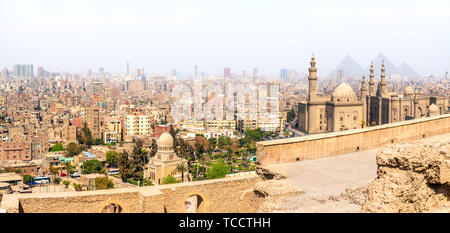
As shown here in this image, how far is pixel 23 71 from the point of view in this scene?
232 ft

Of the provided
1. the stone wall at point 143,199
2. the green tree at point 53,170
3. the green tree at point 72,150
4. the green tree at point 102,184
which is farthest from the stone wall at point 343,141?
the green tree at point 72,150

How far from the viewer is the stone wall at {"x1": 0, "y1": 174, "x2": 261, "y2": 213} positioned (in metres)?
3.99

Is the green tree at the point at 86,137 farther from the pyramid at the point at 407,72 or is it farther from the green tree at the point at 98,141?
the pyramid at the point at 407,72

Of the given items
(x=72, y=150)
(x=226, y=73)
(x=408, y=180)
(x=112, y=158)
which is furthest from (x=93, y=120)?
(x=226, y=73)

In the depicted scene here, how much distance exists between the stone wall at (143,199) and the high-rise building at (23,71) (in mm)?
67767

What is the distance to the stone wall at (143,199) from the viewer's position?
399 cm

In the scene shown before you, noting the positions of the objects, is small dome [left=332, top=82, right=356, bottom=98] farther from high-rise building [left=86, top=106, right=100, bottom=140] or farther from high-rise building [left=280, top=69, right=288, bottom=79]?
high-rise building [left=280, top=69, right=288, bottom=79]

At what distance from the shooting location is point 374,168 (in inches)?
160

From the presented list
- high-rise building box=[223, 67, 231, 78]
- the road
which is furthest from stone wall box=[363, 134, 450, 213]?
high-rise building box=[223, 67, 231, 78]

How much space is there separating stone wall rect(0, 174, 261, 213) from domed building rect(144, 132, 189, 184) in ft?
40.5
